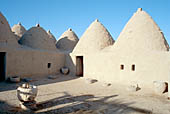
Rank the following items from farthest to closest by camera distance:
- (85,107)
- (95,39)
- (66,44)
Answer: (66,44)
(95,39)
(85,107)

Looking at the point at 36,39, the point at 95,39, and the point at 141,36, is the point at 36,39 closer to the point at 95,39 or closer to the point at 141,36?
the point at 95,39

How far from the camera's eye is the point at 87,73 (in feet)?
39.4

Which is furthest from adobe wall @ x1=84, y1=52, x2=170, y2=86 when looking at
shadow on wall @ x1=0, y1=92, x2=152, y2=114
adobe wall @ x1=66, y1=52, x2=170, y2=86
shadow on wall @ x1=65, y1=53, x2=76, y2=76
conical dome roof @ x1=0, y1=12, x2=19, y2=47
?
conical dome roof @ x1=0, y1=12, x2=19, y2=47

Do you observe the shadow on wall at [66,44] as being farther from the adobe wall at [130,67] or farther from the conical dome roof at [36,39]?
the adobe wall at [130,67]

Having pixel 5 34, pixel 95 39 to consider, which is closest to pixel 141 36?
pixel 95 39

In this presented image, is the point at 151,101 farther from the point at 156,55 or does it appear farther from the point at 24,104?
the point at 24,104

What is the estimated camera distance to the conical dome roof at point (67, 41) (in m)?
18.5

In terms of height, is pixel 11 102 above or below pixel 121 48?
below

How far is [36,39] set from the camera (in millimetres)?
13961

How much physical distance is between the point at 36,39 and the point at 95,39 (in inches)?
248

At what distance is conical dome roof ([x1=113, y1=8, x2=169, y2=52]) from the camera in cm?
894

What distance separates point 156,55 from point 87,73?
19.6 feet

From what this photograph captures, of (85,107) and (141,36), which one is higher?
(141,36)

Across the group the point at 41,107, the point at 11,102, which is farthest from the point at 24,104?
the point at 11,102
